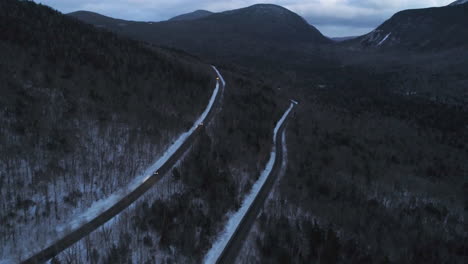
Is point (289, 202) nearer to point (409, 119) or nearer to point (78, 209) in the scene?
point (78, 209)

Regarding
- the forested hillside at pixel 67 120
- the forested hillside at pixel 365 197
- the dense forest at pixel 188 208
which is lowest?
the forested hillside at pixel 365 197

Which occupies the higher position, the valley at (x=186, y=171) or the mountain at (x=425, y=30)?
the mountain at (x=425, y=30)

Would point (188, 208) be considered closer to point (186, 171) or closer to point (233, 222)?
point (233, 222)

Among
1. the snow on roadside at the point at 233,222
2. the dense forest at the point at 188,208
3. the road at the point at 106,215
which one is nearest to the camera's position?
the road at the point at 106,215

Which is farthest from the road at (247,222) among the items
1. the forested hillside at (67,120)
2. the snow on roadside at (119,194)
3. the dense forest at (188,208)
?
the forested hillside at (67,120)

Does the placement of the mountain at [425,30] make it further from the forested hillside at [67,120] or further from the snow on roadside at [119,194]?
the snow on roadside at [119,194]

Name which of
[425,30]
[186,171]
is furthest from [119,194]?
[425,30]

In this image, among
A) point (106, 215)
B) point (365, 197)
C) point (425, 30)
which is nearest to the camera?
point (106, 215)

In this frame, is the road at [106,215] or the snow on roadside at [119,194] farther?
the snow on roadside at [119,194]
